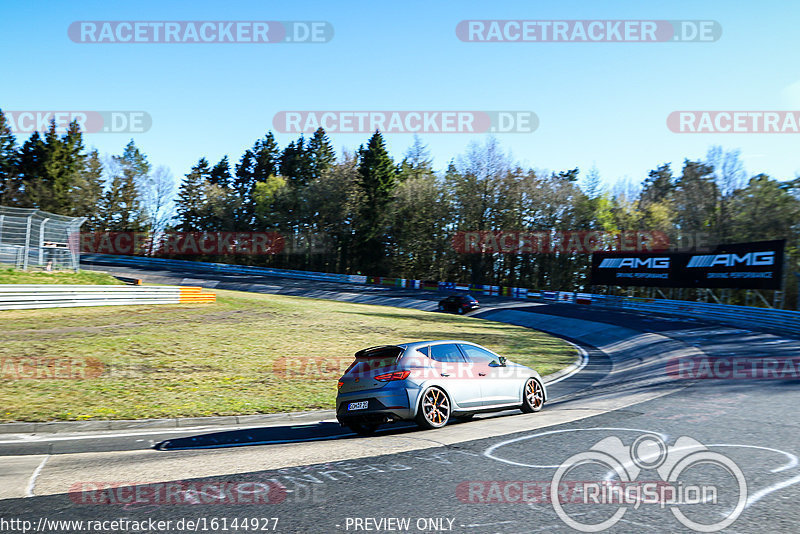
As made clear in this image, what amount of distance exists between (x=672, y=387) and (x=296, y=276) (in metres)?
50.4

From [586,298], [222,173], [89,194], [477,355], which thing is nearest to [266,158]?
[222,173]

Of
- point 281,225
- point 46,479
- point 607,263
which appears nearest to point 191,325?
point 46,479

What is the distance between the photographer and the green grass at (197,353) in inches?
452

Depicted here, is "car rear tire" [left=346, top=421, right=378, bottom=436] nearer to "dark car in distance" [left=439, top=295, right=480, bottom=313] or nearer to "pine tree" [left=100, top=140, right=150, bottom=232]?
"dark car in distance" [left=439, top=295, right=480, bottom=313]

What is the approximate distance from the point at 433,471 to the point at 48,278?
87.1 ft

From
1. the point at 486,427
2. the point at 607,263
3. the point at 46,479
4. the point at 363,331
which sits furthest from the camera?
the point at 607,263

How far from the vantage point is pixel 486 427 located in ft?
30.6

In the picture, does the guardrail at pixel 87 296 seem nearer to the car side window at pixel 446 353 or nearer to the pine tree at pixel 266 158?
the car side window at pixel 446 353

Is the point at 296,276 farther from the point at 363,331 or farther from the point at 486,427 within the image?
the point at 486,427

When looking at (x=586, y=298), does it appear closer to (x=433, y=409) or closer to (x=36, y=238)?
(x=36, y=238)

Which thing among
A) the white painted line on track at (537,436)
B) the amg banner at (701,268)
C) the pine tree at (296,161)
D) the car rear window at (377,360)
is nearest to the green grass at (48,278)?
the car rear window at (377,360)

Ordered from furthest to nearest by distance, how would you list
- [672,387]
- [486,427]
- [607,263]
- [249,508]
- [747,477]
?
[607,263]
[672,387]
[486,427]
[747,477]
[249,508]

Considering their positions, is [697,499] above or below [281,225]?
below

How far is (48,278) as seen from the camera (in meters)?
27.2
